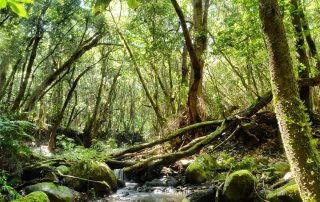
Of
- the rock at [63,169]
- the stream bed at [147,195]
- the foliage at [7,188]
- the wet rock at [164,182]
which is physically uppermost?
the rock at [63,169]

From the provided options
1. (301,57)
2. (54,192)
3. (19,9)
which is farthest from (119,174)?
(19,9)

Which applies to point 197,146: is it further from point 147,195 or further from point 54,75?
point 54,75

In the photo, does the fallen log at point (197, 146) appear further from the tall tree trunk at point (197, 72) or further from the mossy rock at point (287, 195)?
the mossy rock at point (287, 195)

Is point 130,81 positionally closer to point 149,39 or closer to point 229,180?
point 149,39

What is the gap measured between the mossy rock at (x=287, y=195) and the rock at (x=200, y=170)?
3.33 m

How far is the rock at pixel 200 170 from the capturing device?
28.4 ft

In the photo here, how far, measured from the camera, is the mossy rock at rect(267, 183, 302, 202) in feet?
16.7

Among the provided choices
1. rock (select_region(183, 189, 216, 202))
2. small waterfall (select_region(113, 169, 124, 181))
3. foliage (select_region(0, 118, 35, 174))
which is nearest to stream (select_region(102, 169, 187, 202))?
small waterfall (select_region(113, 169, 124, 181))

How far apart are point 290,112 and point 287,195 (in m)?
3.39

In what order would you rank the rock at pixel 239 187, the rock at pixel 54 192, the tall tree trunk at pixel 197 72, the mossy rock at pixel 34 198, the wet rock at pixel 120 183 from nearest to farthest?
the mossy rock at pixel 34 198
the rock at pixel 239 187
the rock at pixel 54 192
the wet rock at pixel 120 183
the tall tree trunk at pixel 197 72

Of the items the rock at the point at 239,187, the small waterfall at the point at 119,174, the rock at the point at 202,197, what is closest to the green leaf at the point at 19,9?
the rock at the point at 202,197

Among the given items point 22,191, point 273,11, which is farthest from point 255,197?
point 22,191

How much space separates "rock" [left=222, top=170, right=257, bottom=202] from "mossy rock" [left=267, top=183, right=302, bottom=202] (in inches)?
25.5

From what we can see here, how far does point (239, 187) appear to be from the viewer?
6051mm
